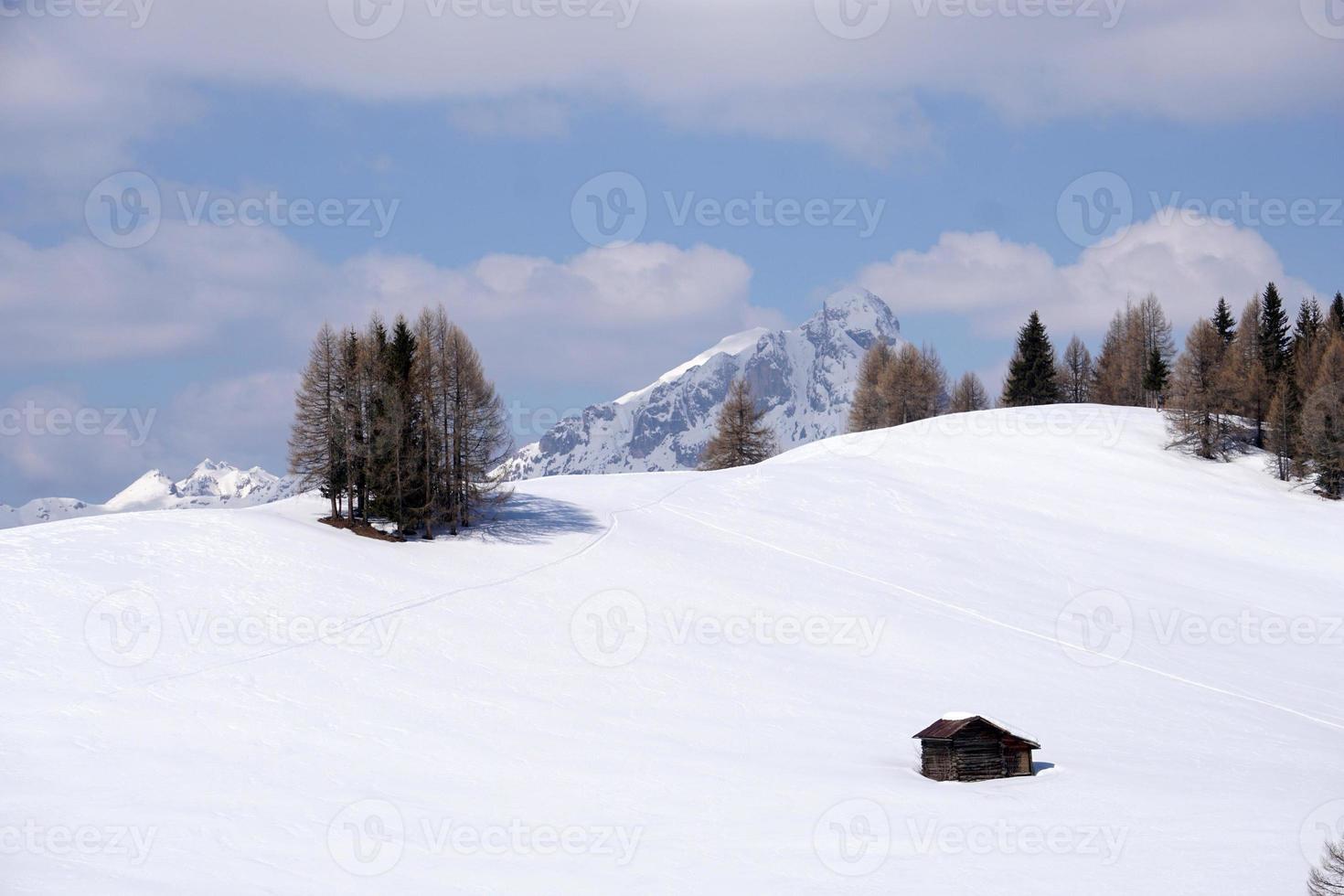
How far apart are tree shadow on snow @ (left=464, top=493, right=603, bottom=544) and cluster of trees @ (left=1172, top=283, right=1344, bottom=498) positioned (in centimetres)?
4474

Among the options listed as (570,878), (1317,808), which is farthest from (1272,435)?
(570,878)

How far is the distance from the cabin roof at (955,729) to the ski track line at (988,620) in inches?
519

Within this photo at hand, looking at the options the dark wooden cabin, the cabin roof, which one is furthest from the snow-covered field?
the cabin roof

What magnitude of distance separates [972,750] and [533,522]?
2789cm

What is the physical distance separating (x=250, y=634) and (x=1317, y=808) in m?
31.6

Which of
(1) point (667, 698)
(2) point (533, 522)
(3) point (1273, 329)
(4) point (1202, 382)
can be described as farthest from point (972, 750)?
(3) point (1273, 329)

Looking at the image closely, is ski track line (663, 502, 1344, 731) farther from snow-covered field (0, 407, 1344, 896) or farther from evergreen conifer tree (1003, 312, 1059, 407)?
evergreen conifer tree (1003, 312, 1059, 407)

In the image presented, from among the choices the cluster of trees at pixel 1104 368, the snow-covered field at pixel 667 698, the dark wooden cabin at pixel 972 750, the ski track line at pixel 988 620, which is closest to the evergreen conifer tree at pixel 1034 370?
the cluster of trees at pixel 1104 368

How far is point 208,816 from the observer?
2356cm

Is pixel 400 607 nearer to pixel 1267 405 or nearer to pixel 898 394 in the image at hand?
pixel 1267 405

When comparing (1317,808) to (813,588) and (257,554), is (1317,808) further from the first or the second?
(257,554)

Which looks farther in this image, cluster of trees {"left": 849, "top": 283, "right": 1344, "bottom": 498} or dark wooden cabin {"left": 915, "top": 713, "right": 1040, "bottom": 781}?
cluster of trees {"left": 849, "top": 283, "right": 1344, "bottom": 498}

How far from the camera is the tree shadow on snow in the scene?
168 feet

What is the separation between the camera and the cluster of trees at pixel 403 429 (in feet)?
165
